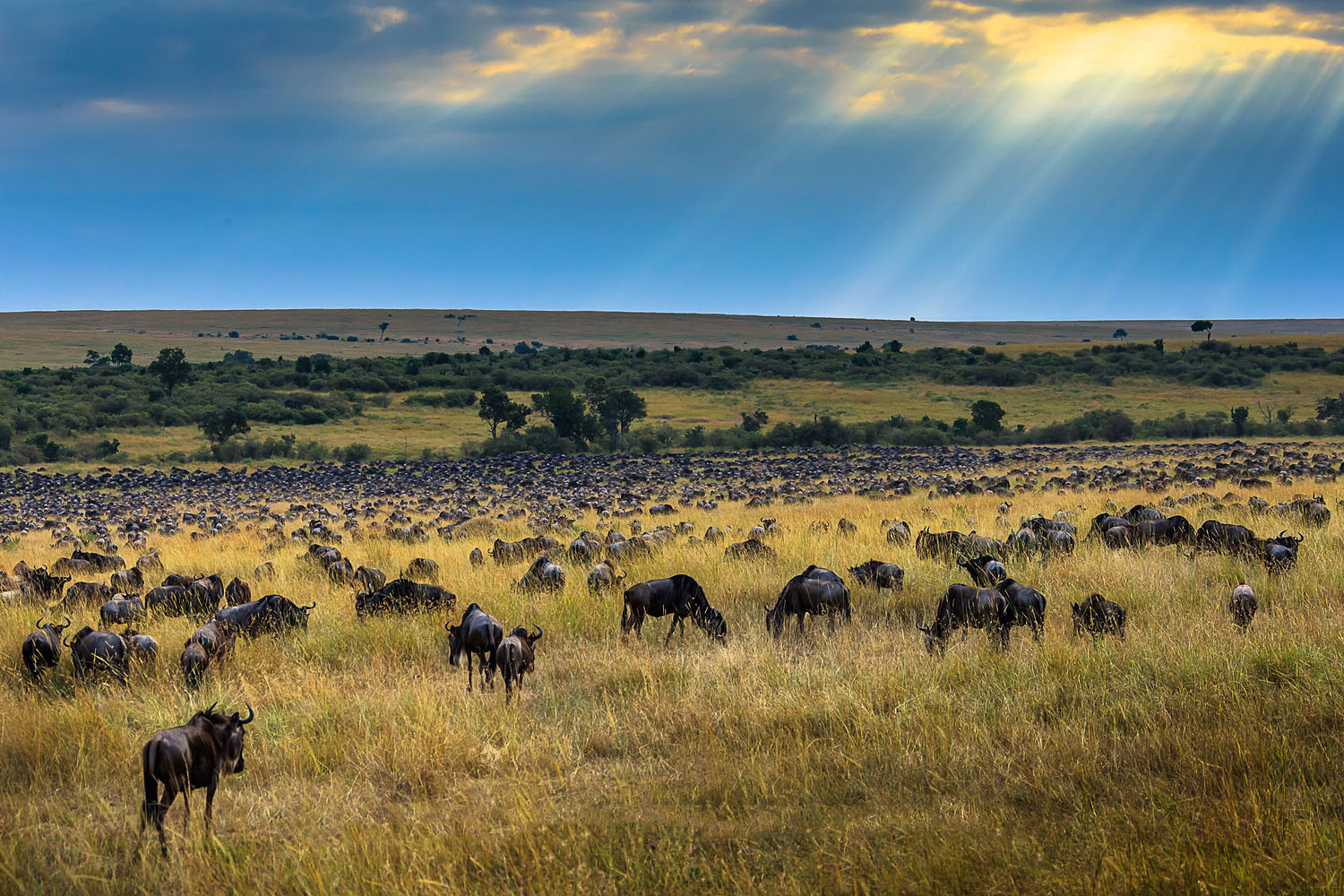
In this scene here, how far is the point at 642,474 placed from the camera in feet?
122

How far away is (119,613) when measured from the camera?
9.73 m

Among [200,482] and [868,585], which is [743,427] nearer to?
[200,482]

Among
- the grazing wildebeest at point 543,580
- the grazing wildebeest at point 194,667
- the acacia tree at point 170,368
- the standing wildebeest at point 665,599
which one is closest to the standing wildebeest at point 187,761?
the grazing wildebeest at point 194,667

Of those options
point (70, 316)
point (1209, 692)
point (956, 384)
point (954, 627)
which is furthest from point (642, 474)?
point (70, 316)

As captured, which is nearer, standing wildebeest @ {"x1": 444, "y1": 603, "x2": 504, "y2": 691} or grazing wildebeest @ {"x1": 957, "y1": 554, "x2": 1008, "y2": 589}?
standing wildebeest @ {"x1": 444, "y1": 603, "x2": 504, "y2": 691}

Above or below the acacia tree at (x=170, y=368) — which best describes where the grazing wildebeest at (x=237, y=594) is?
below

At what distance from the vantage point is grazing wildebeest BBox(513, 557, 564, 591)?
10961mm

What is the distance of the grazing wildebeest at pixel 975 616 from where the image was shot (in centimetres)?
780

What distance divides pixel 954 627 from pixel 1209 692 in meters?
2.39

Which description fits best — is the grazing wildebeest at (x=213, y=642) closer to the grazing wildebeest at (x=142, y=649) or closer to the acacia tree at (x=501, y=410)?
the grazing wildebeest at (x=142, y=649)

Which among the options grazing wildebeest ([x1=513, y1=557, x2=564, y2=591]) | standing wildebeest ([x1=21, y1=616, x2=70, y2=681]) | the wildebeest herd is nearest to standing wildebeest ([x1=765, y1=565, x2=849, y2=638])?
the wildebeest herd

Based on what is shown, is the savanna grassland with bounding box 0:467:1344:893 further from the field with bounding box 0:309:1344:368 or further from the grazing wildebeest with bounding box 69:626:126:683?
the field with bounding box 0:309:1344:368

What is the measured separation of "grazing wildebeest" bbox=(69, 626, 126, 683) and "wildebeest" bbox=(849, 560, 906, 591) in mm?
7631

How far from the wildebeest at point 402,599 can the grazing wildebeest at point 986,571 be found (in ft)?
20.0
